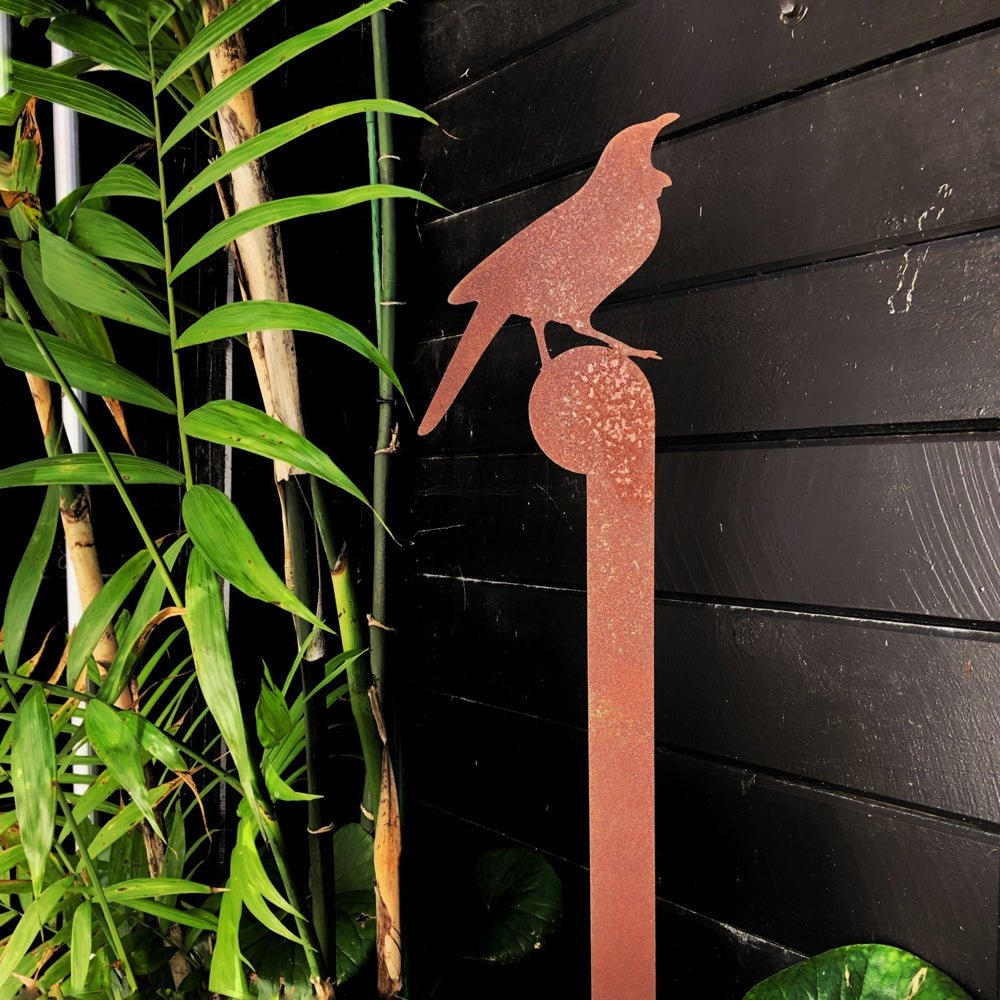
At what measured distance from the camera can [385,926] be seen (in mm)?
942

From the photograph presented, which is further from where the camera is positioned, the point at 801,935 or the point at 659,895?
the point at 659,895

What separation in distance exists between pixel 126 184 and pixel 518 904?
0.92 m

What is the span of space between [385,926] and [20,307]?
74 cm

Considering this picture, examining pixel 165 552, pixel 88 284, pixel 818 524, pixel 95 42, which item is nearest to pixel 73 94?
pixel 95 42

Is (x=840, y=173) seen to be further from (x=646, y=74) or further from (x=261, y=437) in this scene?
(x=261, y=437)

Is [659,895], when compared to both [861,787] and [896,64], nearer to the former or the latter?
[861,787]

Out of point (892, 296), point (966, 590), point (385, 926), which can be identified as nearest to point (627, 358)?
point (892, 296)

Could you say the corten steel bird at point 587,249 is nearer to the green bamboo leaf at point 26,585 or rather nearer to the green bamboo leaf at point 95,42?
the green bamboo leaf at point 95,42

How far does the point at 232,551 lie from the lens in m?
0.67

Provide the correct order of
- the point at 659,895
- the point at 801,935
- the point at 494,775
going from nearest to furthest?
the point at 801,935 → the point at 659,895 → the point at 494,775

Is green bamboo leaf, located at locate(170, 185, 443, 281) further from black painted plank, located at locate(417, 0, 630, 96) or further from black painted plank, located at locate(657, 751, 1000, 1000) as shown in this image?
black painted plank, located at locate(657, 751, 1000, 1000)

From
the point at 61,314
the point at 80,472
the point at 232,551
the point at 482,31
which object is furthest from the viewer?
the point at 482,31

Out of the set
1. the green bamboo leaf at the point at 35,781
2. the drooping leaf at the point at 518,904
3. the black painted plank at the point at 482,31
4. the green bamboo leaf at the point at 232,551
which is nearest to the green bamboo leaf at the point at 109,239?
the green bamboo leaf at the point at 232,551

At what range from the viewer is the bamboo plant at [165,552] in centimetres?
70
